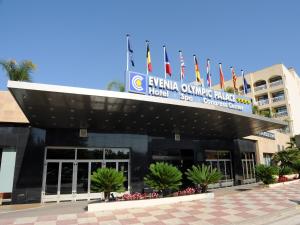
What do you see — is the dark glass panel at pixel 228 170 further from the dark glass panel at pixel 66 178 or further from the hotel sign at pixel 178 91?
the dark glass panel at pixel 66 178

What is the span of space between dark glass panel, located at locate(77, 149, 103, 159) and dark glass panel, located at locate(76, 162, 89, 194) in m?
0.52

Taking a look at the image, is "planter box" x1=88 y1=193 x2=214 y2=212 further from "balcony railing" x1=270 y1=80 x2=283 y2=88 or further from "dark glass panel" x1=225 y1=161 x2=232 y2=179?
"balcony railing" x1=270 y1=80 x2=283 y2=88

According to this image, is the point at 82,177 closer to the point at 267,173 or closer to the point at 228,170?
the point at 267,173

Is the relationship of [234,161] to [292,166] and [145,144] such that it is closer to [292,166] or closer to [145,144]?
[292,166]

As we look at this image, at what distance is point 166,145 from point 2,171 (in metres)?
12.8

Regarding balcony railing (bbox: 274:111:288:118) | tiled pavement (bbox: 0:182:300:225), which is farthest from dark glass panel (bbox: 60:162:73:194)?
balcony railing (bbox: 274:111:288:118)

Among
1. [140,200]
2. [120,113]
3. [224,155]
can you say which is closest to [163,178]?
[140,200]

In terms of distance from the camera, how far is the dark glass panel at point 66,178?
708 inches

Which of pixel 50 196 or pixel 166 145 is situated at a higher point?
pixel 166 145

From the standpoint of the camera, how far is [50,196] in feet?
57.6

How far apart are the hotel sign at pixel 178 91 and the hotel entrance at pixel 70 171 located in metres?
6.81

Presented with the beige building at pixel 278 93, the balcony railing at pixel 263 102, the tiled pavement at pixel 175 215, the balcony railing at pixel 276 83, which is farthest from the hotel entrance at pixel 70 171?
the balcony railing at pixel 263 102

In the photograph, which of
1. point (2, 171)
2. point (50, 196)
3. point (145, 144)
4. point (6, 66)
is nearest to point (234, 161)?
point (145, 144)

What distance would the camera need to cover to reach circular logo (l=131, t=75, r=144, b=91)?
50.9ft
